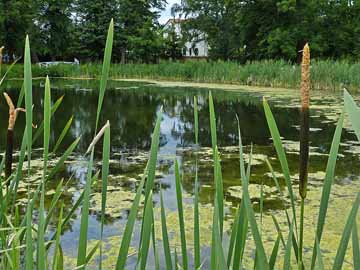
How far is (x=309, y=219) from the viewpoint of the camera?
273 centimetres

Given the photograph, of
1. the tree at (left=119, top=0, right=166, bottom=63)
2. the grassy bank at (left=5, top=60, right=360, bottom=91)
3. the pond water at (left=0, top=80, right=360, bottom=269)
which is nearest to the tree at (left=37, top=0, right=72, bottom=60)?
the tree at (left=119, top=0, right=166, bottom=63)

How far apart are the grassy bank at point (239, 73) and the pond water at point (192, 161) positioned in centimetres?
155

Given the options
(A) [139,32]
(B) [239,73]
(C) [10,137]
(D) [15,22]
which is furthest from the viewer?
(A) [139,32]

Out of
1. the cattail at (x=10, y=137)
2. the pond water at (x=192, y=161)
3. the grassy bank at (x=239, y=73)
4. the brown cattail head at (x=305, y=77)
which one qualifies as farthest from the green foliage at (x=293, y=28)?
→ the brown cattail head at (x=305, y=77)

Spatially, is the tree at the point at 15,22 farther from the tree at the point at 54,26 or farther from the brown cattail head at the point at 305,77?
the brown cattail head at the point at 305,77

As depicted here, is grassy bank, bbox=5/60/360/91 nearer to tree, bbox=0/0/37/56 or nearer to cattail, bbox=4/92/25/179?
tree, bbox=0/0/37/56

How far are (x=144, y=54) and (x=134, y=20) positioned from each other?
2.08 meters

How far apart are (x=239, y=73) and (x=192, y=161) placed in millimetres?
9022

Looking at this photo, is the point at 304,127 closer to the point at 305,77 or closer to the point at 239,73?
the point at 305,77

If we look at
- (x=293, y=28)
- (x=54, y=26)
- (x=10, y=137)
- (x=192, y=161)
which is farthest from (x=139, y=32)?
(x=10, y=137)

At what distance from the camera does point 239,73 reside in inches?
511

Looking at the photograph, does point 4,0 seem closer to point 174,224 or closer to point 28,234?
point 174,224

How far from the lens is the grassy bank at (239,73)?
1026 cm

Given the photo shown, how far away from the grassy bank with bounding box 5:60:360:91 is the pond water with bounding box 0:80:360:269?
5.09ft
